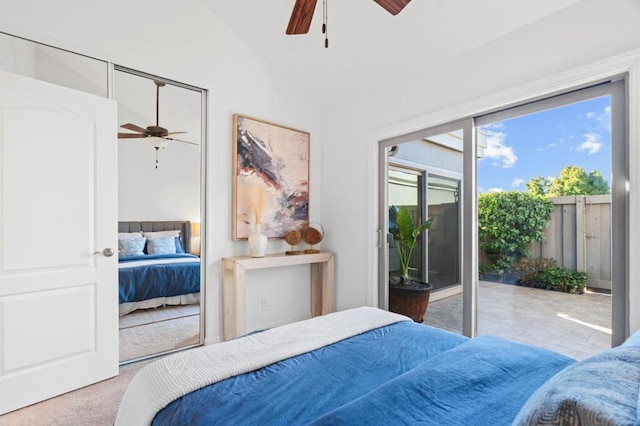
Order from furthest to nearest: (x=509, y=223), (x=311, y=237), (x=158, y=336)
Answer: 1. (x=311, y=237)
2. (x=158, y=336)
3. (x=509, y=223)

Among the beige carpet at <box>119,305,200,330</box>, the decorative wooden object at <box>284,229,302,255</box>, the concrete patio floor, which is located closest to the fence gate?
the concrete patio floor

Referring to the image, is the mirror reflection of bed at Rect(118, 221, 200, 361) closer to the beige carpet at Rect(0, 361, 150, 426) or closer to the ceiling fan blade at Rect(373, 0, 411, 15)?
the beige carpet at Rect(0, 361, 150, 426)

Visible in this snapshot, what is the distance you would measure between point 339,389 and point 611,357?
0.76m

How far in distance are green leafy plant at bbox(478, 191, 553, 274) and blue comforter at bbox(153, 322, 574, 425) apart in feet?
4.21

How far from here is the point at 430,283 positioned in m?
3.12

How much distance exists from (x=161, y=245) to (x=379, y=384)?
263cm

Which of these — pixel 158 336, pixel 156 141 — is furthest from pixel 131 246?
pixel 156 141

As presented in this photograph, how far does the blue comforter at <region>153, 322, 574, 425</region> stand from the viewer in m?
0.95

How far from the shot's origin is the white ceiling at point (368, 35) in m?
2.41

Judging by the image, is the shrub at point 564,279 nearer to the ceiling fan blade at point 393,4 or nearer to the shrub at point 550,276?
the shrub at point 550,276

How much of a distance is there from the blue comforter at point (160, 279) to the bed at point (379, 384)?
6.08ft

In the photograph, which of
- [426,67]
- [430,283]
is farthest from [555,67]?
[430,283]

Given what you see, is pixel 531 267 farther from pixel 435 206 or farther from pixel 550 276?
pixel 435 206

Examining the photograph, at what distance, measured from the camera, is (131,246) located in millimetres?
2951
